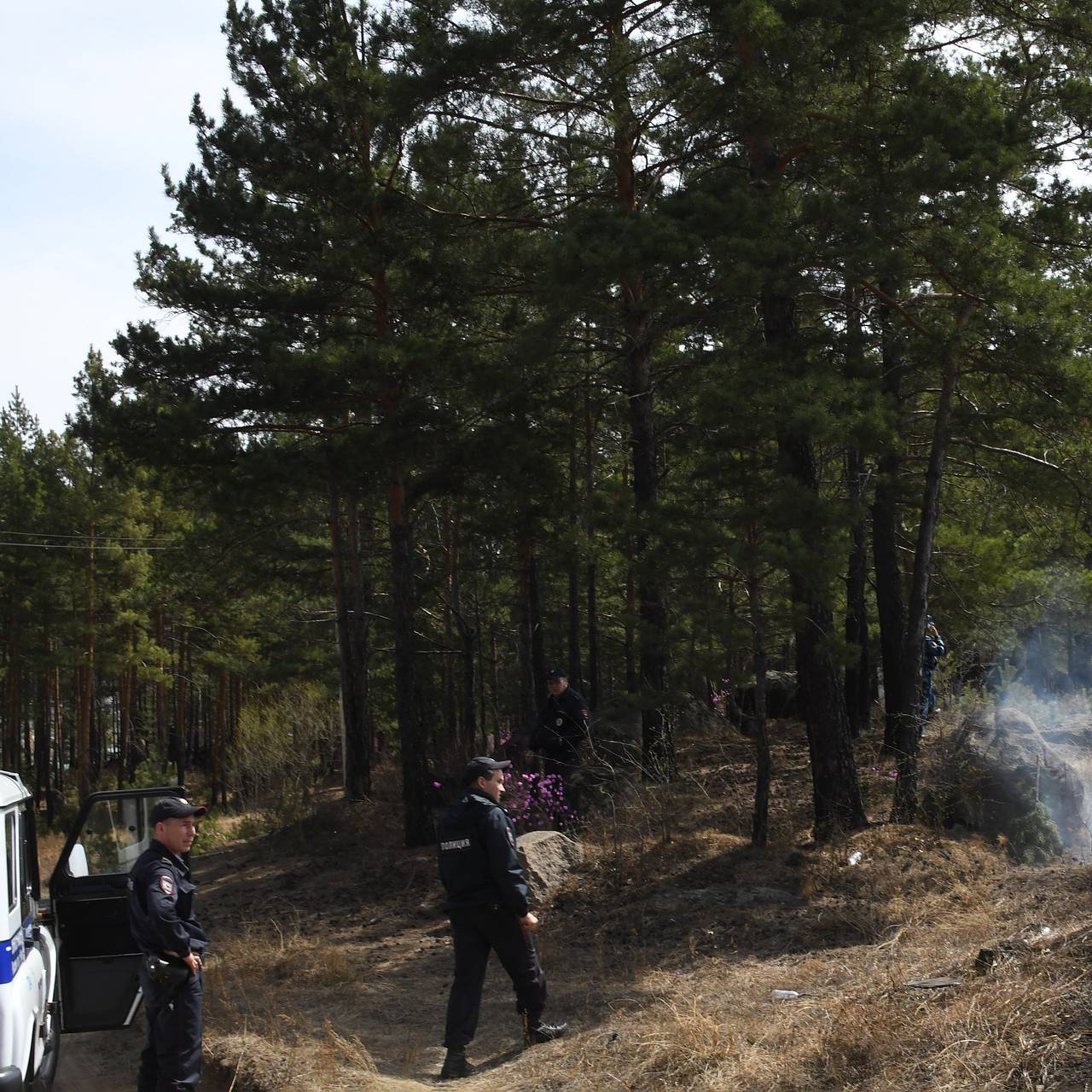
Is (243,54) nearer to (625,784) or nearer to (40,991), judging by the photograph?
(625,784)

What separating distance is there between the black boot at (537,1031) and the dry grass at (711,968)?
110mm

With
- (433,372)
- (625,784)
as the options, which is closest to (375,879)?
(625,784)

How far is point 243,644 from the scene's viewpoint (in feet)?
134

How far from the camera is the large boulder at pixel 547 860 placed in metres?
11.9

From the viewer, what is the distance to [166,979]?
6012mm

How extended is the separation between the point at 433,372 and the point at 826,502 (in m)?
6.53

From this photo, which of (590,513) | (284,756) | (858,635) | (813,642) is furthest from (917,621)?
(284,756)

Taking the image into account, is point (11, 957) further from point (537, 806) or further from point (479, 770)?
point (537, 806)

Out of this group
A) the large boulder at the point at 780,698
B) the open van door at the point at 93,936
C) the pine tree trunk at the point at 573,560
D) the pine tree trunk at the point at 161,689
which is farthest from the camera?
the pine tree trunk at the point at 161,689

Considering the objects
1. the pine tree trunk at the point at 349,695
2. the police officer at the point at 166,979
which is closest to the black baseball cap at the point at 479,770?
the police officer at the point at 166,979

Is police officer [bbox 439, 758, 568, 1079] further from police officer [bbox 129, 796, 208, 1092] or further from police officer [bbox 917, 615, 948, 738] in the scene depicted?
police officer [bbox 917, 615, 948, 738]

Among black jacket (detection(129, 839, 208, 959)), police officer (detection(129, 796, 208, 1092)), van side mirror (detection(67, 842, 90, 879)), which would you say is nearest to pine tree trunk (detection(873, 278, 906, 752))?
van side mirror (detection(67, 842, 90, 879))

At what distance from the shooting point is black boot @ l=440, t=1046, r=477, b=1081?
23.7 ft

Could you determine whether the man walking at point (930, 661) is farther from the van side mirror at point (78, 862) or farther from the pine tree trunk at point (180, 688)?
the pine tree trunk at point (180, 688)
